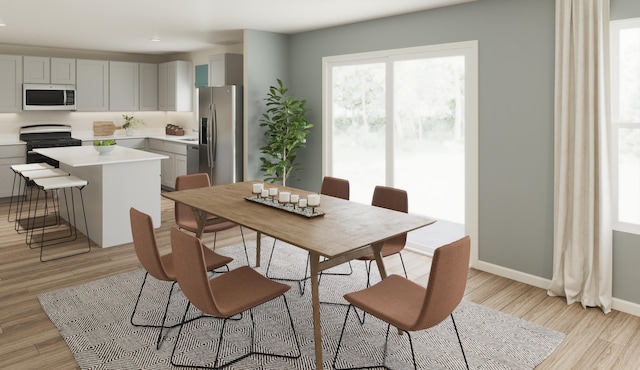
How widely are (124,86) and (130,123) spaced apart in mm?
677

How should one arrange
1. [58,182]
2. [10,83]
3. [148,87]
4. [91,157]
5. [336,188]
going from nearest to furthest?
[336,188] → [58,182] → [91,157] → [10,83] → [148,87]

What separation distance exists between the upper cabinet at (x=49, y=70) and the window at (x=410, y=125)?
183 inches

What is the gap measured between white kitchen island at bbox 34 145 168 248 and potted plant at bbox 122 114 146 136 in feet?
10.2

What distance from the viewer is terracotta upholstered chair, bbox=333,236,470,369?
2.16m

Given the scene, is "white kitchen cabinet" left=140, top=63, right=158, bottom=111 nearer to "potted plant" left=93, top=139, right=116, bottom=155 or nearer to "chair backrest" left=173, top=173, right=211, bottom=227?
"potted plant" left=93, top=139, right=116, bottom=155

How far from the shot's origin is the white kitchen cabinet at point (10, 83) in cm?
724

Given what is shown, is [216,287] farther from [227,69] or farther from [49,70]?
[49,70]

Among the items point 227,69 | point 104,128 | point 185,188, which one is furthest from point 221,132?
point 104,128

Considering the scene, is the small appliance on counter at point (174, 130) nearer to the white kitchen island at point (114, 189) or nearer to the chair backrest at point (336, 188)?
the white kitchen island at point (114, 189)

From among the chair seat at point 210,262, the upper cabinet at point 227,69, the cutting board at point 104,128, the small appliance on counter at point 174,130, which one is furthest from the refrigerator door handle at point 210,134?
the chair seat at point 210,262

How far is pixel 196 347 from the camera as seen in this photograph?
2883 millimetres

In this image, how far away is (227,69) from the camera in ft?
21.9

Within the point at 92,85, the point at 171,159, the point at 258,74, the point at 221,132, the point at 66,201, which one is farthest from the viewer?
the point at 92,85

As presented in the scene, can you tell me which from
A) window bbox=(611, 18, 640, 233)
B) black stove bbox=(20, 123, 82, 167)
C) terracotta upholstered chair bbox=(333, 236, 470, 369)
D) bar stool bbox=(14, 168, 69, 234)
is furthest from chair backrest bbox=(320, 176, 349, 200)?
black stove bbox=(20, 123, 82, 167)
